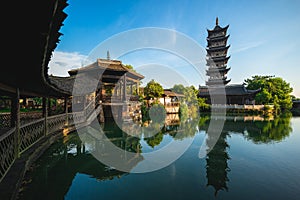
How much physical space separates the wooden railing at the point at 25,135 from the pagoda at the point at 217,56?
1224 inches

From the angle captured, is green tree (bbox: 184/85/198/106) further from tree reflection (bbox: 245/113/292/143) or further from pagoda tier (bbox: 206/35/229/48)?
tree reflection (bbox: 245/113/292/143)

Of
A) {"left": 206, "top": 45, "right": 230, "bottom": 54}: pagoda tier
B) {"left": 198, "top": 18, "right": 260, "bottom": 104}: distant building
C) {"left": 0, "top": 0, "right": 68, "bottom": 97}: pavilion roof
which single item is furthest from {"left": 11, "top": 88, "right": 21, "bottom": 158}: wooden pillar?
Result: {"left": 206, "top": 45, "right": 230, "bottom": 54}: pagoda tier

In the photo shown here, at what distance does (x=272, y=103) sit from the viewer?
31.6 m

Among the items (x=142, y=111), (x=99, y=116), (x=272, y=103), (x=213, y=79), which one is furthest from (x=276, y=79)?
(x=99, y=116)

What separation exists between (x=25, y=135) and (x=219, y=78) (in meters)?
35.6

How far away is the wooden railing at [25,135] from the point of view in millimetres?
3668

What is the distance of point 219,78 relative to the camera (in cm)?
3503

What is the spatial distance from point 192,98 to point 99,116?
67.3ft

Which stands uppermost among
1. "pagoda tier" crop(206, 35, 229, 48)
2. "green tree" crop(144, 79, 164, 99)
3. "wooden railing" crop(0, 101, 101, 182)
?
"pagoda tier" crop(206, 35, 229, 48)

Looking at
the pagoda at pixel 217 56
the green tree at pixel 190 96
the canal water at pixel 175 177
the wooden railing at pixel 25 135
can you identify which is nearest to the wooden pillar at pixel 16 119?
the wooden railing at pixel 25 135

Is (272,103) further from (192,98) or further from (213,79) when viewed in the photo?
(192,98)

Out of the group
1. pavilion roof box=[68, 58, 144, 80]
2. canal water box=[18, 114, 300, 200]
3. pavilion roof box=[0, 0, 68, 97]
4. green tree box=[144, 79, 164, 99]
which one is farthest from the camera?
green tree box=[144, 79, 164, 99]

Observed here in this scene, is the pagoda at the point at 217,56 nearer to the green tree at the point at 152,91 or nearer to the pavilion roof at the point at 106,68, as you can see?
the green tree at the point at 152,91

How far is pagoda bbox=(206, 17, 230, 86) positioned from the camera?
35291 mm
